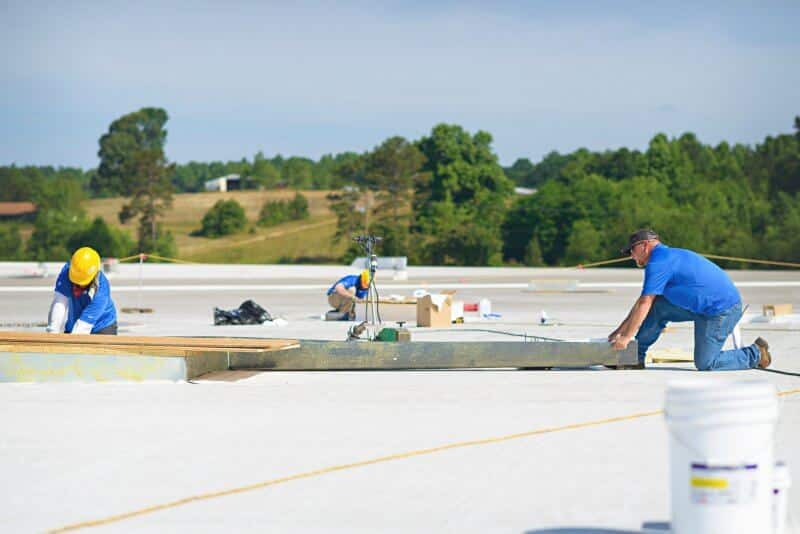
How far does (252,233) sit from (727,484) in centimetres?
8991

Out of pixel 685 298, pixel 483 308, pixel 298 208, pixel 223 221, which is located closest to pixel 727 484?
pixel 685 298

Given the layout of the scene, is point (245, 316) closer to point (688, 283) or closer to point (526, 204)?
point (688, 283)

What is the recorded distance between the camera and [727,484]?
4828mm

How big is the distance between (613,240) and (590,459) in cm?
5418

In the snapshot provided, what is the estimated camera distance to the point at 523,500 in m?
6.02

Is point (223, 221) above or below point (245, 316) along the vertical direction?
above

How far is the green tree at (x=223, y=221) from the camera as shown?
308 feet

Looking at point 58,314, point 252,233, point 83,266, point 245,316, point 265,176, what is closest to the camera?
point 83,266

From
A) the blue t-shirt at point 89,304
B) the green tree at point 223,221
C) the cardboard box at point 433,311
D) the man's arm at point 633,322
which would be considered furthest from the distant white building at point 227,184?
the man's arm at point 633,322

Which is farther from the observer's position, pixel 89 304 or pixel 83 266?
pixel 89 304

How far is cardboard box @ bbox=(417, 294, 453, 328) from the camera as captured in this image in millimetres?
16672

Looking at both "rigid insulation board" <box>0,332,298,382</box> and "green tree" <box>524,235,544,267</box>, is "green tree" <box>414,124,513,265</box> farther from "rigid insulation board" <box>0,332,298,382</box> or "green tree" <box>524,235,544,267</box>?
"rigid insulation board" <box>0,332,298,382</box>

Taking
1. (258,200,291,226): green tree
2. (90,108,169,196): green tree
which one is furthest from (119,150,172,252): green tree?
(90,108,169,196): green tree

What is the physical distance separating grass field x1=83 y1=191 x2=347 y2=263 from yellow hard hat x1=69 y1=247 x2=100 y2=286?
197 feet
